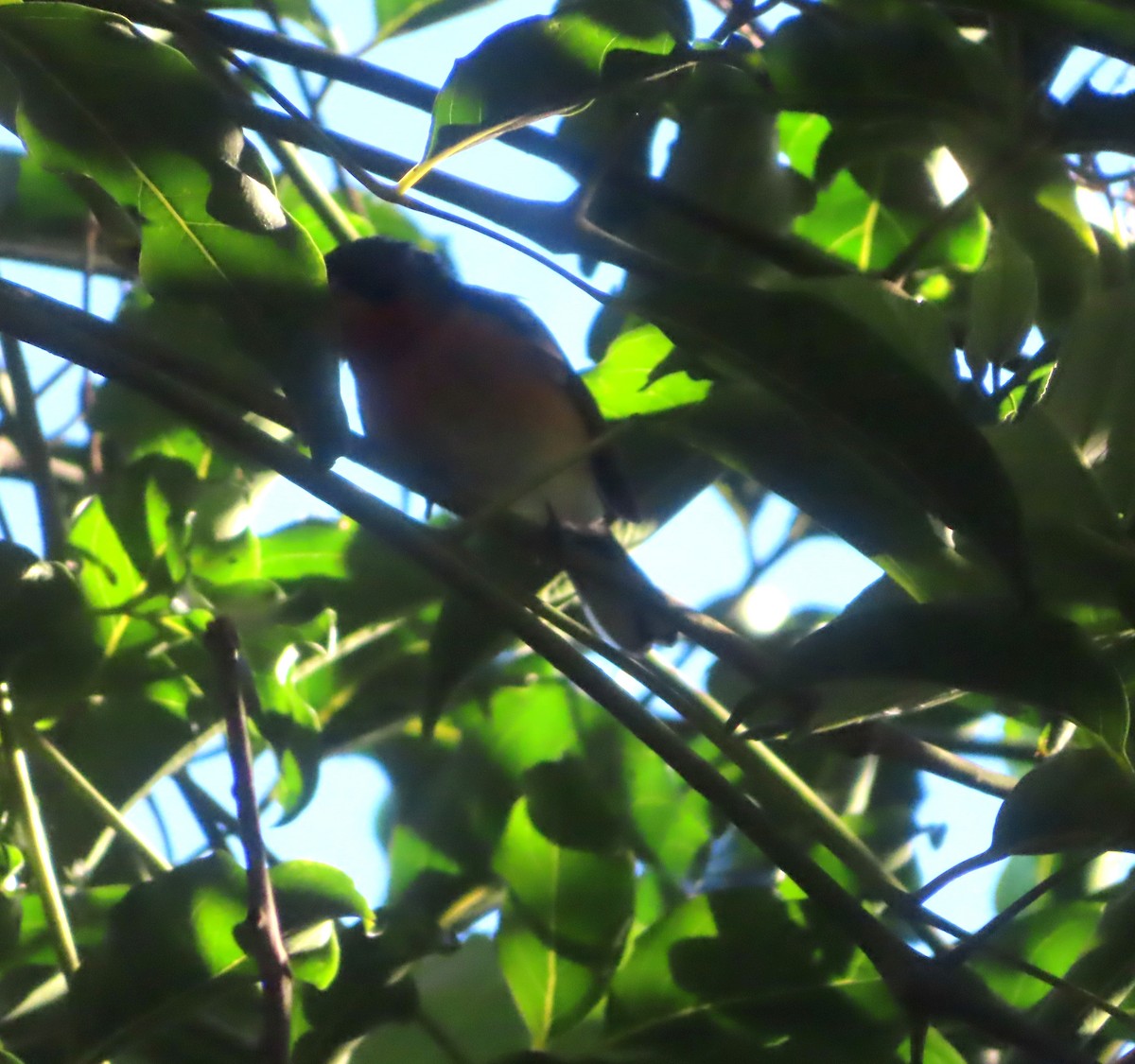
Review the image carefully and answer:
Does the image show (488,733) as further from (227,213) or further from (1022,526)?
(1022,526)

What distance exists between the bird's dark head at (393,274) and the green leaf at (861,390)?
1.28 metres

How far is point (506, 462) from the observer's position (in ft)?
7.41

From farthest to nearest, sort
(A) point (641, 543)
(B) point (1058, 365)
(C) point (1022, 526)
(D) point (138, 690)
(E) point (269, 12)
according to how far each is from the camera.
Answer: (A) point (641, 543), (E) point (269, 12), (D) point (138, 690), (B) point (1058, 365), (C) point (1022, 526)

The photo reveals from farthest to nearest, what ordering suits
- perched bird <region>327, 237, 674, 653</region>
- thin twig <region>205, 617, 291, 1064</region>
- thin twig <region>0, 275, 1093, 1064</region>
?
1. perched bird <region>327, 237, 674, 653</region>
2. thin twig <region>205, 617, 291, 1064</region>
3. thin twig <region>0, 275, 1093, 1064</region>

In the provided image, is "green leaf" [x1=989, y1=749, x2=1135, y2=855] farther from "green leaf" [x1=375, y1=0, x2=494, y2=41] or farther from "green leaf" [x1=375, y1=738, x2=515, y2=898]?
"green leaf" [x1=375, y1=0, x2=494, y2=41]

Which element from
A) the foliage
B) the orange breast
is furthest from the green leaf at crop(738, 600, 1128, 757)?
the orange breast

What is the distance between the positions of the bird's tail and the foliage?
0.15 feet

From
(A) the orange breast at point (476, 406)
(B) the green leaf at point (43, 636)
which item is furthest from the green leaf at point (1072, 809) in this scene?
(A) the orange breast at point (476, 406)

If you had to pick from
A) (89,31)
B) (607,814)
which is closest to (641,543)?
(607,814)

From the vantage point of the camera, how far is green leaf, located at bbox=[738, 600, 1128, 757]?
670mm

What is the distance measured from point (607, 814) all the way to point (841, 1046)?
0.71 ft

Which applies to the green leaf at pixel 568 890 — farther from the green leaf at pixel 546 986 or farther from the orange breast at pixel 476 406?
the orange breast at pixel 476 406

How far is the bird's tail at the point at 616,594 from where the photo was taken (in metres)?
1.00

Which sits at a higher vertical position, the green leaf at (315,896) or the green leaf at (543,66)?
the green leaf at (543,66)
